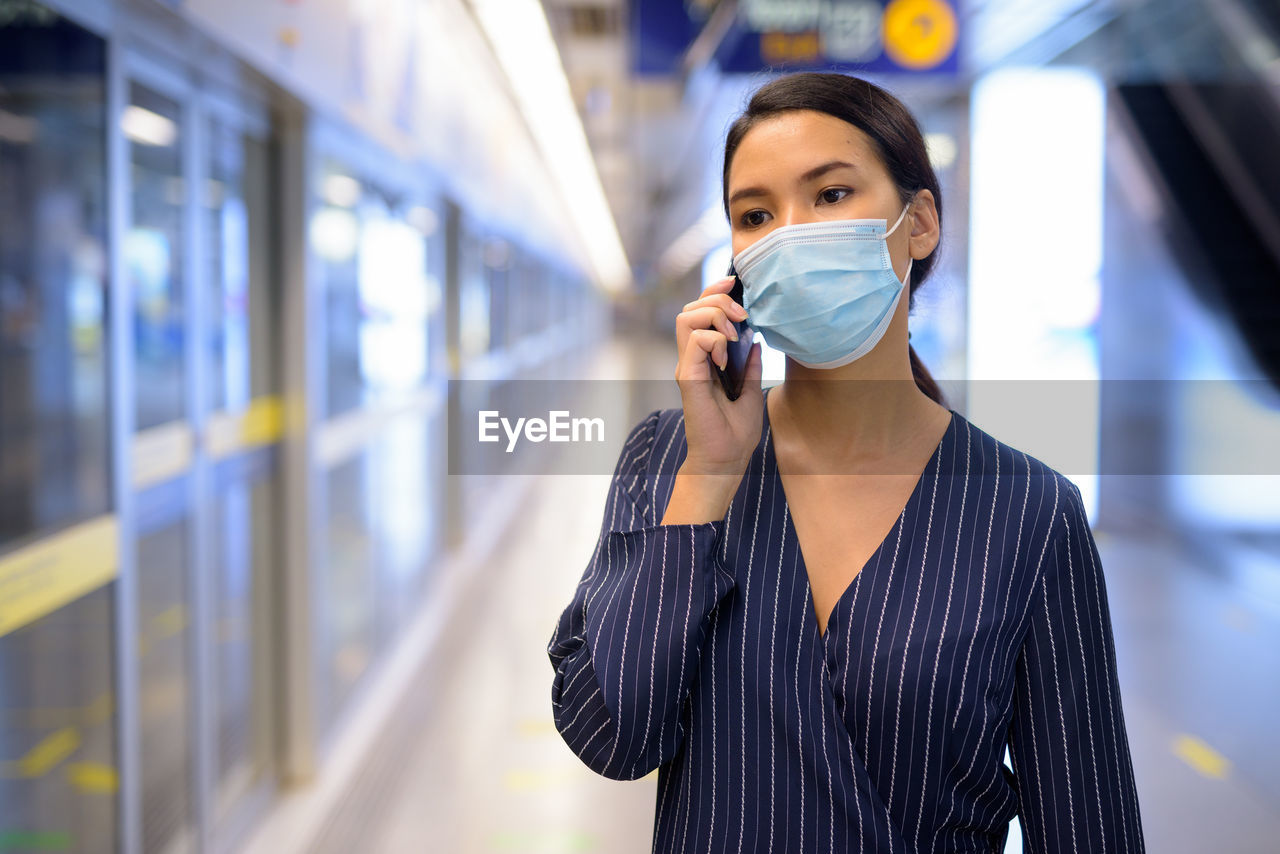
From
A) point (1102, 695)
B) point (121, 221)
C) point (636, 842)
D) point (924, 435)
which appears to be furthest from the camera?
point (636, 842)

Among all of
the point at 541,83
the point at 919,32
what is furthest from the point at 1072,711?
the point at 541,83

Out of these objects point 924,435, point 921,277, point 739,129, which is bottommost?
point 924,435

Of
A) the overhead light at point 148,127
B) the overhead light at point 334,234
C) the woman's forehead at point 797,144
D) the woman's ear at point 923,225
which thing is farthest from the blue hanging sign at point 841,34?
the woman's forehead at point 797,144

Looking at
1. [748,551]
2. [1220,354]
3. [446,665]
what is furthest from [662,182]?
[748,551]

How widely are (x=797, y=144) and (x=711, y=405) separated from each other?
0.96 ft

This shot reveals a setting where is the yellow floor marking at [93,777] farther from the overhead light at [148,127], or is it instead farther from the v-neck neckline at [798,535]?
the v-neck neckline at [798,535]

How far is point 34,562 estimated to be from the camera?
194 centimetres

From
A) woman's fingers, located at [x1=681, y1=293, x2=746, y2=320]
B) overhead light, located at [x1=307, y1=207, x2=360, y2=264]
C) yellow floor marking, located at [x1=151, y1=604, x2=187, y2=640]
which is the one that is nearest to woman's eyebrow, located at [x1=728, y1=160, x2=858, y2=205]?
woman's fingers, located at [x1=681, y1=293, x2=746, y2=320]

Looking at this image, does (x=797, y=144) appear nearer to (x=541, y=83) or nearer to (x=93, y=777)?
(x=93, y=777)

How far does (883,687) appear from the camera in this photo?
0.98 metres

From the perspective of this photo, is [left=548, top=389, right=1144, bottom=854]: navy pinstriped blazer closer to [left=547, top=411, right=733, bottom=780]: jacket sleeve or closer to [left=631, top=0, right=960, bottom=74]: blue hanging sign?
[left=547, top=411, right=733, bottom=780]: jacket sleeve

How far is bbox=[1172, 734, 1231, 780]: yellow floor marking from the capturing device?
375 centimetres

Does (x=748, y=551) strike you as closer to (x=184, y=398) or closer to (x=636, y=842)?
(x=184, y=398)

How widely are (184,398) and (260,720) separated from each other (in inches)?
55.0
